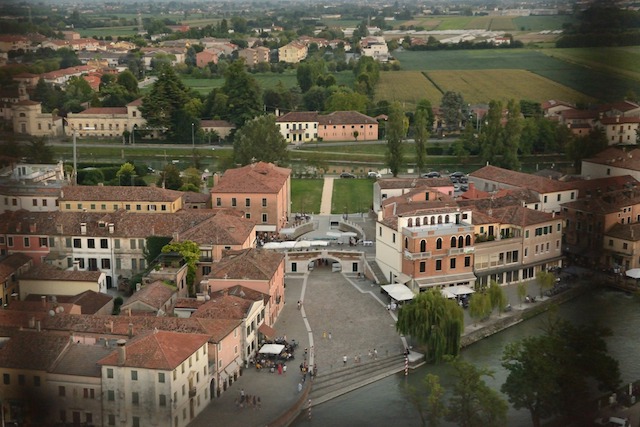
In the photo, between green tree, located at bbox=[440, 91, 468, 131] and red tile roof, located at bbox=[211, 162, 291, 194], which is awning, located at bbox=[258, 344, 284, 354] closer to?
red tile roof, located at bbox=[211, 162, 291, 194]

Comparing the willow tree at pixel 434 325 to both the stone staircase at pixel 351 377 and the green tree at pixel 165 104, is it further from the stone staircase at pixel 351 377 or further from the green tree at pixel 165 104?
the green tree at pixel 165 104

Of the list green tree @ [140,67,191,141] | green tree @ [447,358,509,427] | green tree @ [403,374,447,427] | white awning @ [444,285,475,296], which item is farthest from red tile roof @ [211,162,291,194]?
green tree @ [140,67,191,141]

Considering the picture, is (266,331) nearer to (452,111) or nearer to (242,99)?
(242,99)

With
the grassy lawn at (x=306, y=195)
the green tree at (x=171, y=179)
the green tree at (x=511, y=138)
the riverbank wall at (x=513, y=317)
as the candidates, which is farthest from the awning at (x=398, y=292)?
the green tree at (x=511, y=138)

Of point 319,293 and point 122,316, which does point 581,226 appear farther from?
point 122,316

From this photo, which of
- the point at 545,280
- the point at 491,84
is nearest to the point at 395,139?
the point at 545,280

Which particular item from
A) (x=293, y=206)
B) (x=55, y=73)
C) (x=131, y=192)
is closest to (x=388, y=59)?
(x=55, y=73)
